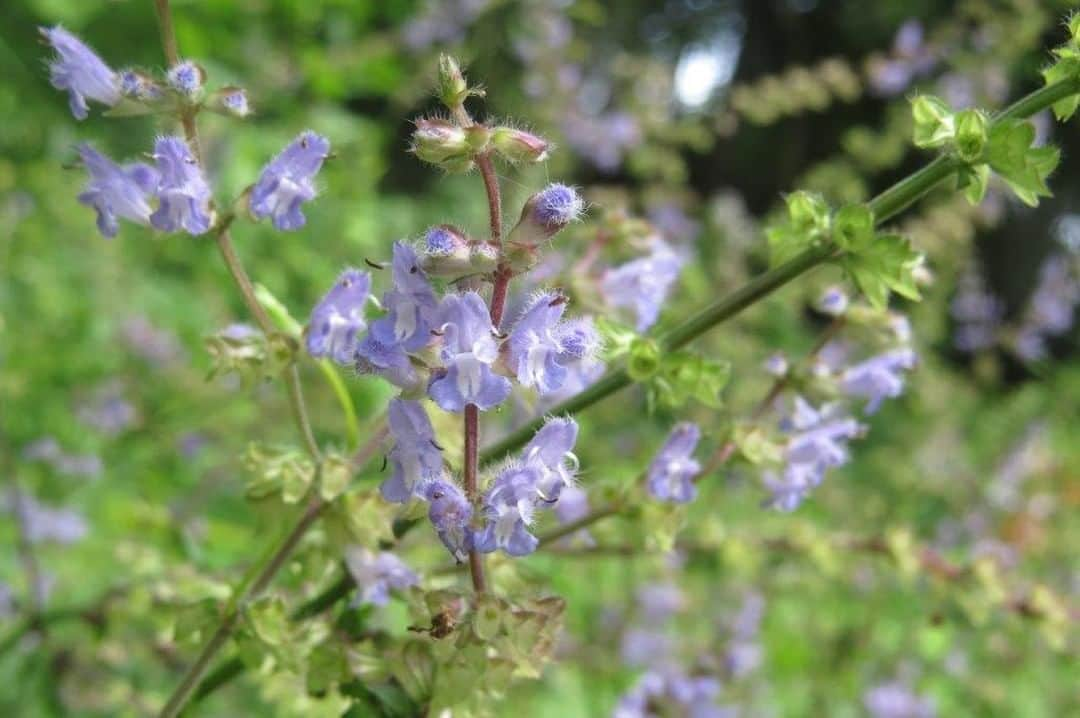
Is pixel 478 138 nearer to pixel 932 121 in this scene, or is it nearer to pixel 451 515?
pixel 451 515

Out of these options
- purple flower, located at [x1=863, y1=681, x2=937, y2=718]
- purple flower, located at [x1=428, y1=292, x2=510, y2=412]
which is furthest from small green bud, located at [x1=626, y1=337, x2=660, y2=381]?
purple flower, located at [x1=863, y1=681, x2=937, y2=718]

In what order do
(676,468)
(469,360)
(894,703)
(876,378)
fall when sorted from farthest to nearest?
(894,703) → (876,378) → (676,468) → (469,360)

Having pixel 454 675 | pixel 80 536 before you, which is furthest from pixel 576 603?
pixel 454 675

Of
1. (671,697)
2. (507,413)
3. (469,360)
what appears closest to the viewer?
(469,360)

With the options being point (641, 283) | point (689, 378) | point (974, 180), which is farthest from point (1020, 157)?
point (641, 283)


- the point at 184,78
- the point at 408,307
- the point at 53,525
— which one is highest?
the point at 53,525

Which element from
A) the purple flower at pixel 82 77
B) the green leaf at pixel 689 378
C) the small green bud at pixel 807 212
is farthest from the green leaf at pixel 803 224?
the purple flower at pixel 82 77

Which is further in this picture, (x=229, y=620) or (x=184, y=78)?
(x=229, y=620)

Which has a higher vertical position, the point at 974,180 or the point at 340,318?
the point at 974,180
